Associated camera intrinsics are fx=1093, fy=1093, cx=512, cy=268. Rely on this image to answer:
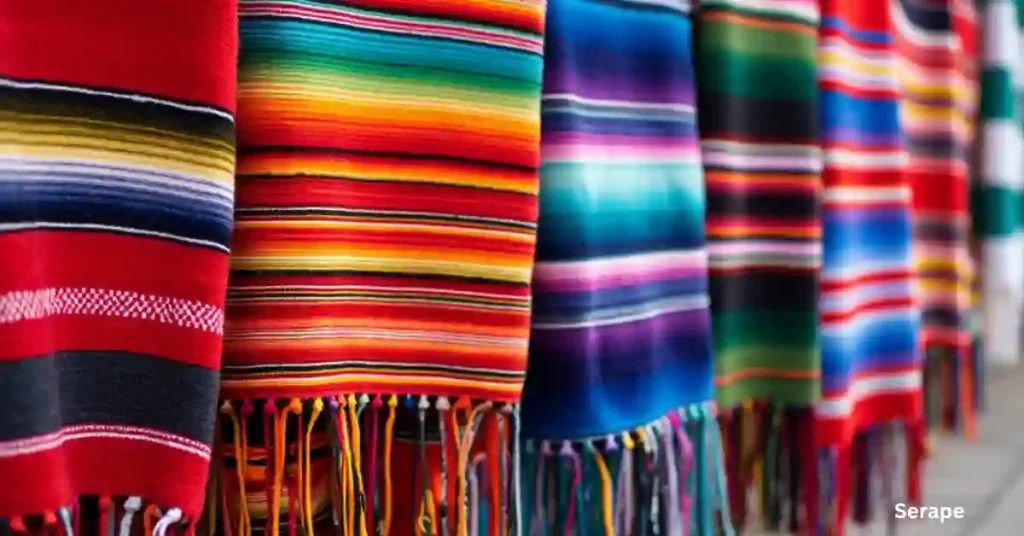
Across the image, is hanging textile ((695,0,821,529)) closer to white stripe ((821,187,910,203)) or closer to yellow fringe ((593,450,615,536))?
white stripe ((821,187,910,203))

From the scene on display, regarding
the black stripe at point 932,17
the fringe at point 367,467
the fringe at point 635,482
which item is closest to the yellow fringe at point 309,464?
the fringe at point 367,467

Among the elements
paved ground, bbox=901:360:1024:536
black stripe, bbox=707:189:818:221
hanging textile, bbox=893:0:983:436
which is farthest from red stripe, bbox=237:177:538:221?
paved ground, bbox=901:360:1024:536

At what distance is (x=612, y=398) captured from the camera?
858 mm

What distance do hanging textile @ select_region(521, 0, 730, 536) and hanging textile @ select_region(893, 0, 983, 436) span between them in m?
0.56

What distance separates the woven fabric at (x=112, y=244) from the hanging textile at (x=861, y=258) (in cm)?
71

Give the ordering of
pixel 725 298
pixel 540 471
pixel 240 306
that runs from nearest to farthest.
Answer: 1. pixel 240 306
2. pixel 540 471
3. pixel 725 298

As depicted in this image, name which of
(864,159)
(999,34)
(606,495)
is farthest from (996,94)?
(606,495)

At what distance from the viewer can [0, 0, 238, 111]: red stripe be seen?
1.76ft

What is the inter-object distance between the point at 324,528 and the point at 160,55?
0.34 m

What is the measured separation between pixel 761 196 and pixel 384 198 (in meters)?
0.49

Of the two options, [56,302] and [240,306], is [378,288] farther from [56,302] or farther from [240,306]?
[56,302]

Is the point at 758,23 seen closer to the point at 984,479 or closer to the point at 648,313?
the point at 648,313

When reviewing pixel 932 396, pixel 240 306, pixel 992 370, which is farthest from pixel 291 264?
pixel 992 370
